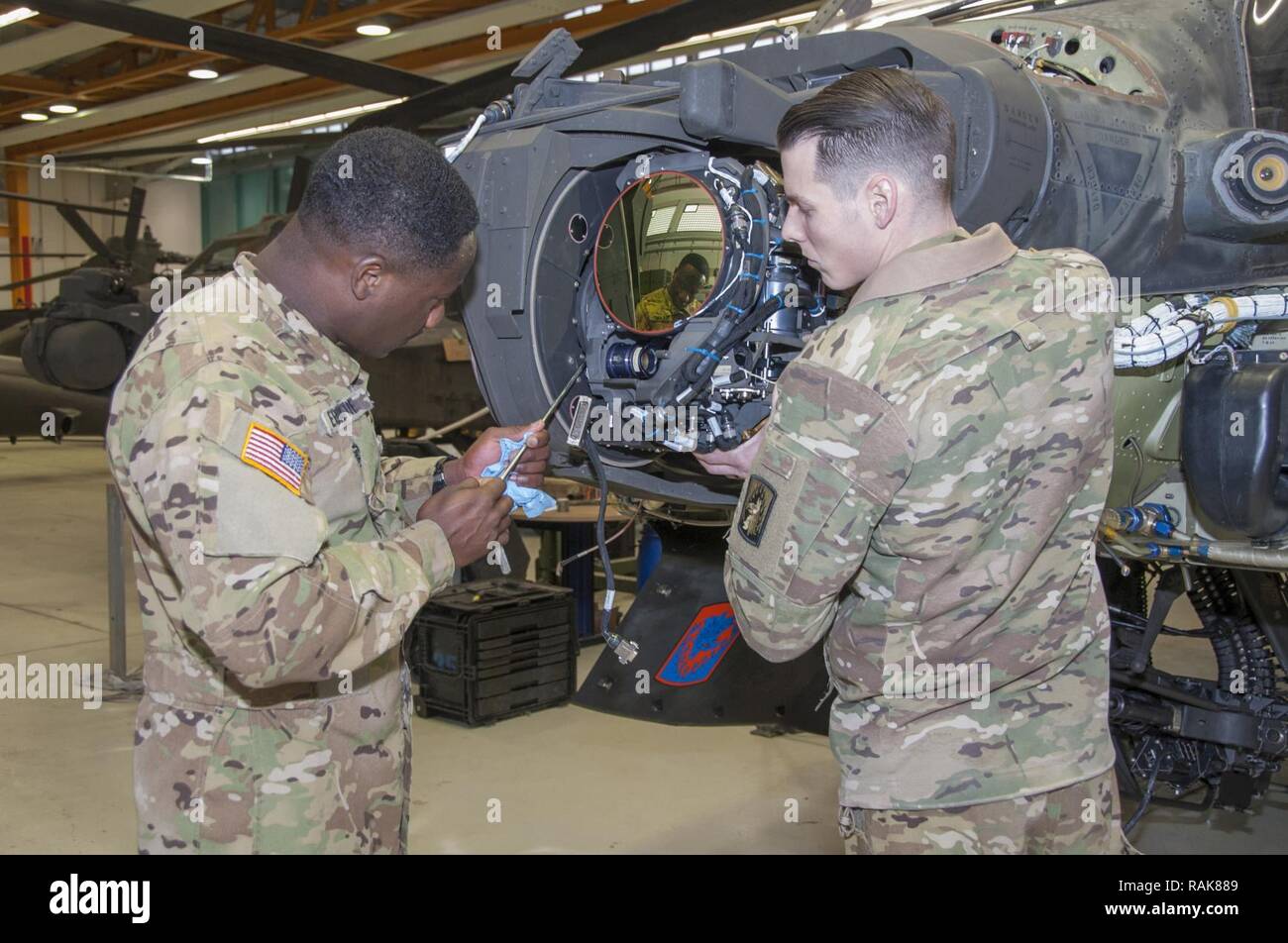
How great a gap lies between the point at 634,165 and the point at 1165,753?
245cm

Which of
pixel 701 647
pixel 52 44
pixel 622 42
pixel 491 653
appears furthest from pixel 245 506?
pixel 52 44

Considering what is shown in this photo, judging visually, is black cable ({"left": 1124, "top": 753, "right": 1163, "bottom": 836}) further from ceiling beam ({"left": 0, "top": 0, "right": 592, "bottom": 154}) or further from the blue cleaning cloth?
ceiling beam ({"left": 0, "top": 0, "right": 592, "bottom": 154})

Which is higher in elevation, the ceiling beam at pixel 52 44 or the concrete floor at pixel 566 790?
the ceiling beam at pixel 52 44

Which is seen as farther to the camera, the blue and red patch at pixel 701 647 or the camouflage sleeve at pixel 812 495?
the blue and red patch at pixel 701 647

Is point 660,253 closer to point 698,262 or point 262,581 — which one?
point 698,262

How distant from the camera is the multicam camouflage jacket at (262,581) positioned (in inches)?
64.7

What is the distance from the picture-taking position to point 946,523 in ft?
5.68

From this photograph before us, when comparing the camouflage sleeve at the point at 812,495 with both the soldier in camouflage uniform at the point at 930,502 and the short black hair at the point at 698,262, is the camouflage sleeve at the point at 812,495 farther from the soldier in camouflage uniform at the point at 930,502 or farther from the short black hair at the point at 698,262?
the short black hair at the point at 698,262

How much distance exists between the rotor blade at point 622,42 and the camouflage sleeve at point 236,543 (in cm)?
381

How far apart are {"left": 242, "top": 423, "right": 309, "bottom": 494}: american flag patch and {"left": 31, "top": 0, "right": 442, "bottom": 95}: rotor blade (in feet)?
20.4

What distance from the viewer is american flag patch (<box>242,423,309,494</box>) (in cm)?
167

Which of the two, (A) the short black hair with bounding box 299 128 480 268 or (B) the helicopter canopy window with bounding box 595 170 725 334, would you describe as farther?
(B) the helicopter canopy window with bounding box 595 170 725 334

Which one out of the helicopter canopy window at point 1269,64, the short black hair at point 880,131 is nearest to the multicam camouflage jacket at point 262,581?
the short black hair at point 880,131

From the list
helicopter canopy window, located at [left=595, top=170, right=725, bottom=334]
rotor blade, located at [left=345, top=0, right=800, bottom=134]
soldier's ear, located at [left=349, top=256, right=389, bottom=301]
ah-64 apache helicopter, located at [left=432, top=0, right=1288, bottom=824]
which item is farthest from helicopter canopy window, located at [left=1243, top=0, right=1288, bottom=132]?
rotor blade, located at [left=345, top=0, right=800, bottom=134]
